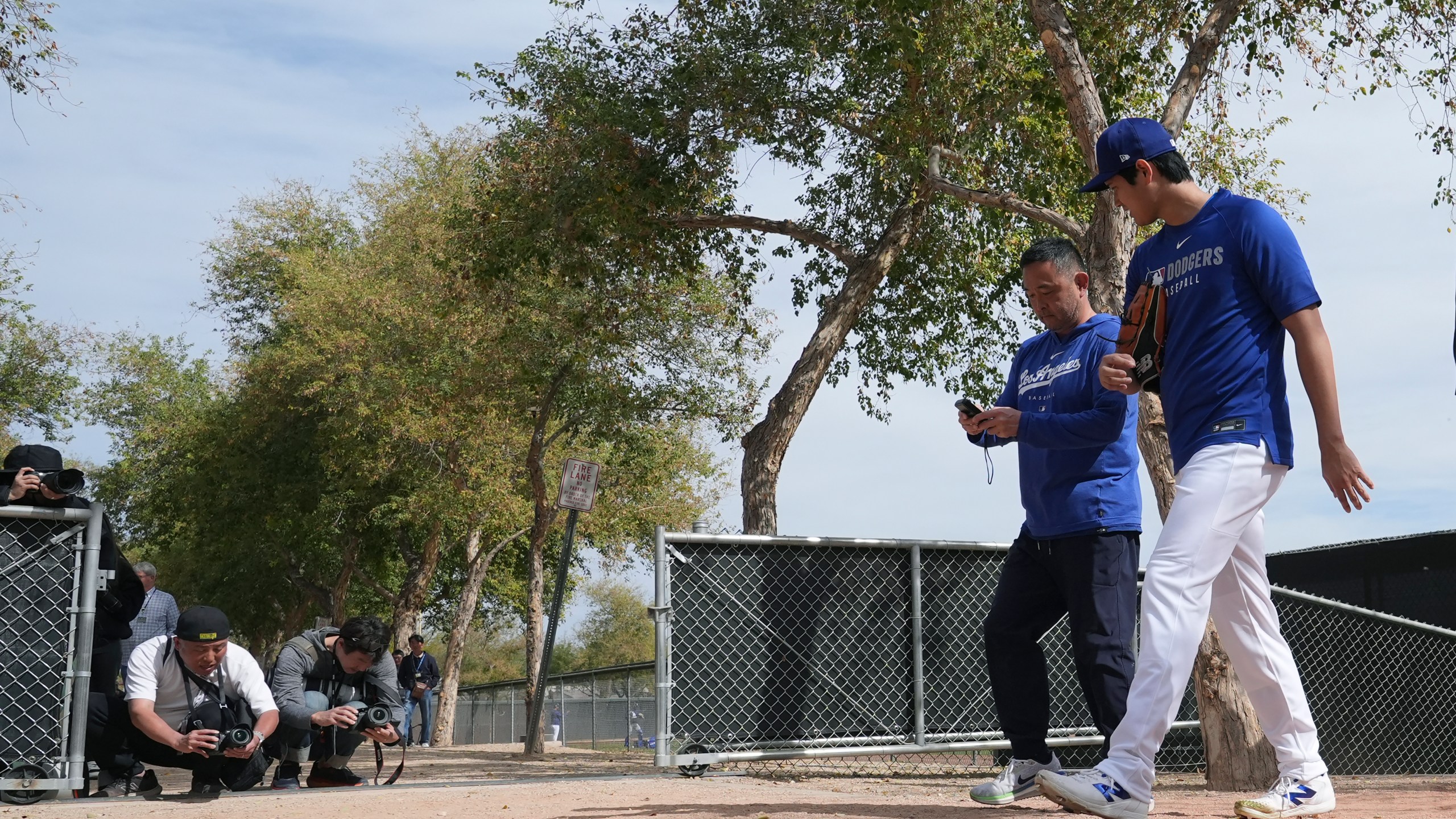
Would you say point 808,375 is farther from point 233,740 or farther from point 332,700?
point 233,740

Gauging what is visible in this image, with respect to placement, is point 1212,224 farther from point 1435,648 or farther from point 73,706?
point 1435,648

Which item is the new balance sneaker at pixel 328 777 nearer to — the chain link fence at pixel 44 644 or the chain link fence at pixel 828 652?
the chain link fence at pixel 44 644

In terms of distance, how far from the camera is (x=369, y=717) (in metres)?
7.27

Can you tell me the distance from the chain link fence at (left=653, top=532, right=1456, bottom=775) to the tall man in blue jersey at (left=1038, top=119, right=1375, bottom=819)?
2893 mm

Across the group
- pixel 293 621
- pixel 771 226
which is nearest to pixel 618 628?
pixel 293 621

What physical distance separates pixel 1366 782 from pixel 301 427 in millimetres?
26066

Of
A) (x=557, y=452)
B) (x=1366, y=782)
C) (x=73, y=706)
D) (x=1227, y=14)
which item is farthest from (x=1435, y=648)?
(x=557, y=452)

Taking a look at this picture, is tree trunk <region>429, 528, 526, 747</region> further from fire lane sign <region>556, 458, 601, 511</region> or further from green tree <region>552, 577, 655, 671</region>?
green tree <region>552, 577, 655, 671</region>

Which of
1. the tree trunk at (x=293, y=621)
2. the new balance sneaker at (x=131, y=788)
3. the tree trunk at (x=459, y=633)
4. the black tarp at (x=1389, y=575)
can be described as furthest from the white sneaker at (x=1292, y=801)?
the tree trunk at (x=293, y=621)

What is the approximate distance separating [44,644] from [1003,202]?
7602mm

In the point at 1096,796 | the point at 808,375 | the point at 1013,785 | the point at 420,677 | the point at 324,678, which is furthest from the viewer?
the point at 420,677

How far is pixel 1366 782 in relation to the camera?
835 cm

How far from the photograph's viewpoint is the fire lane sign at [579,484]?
11.6 meters

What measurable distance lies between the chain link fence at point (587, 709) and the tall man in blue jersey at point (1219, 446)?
12.4 m
